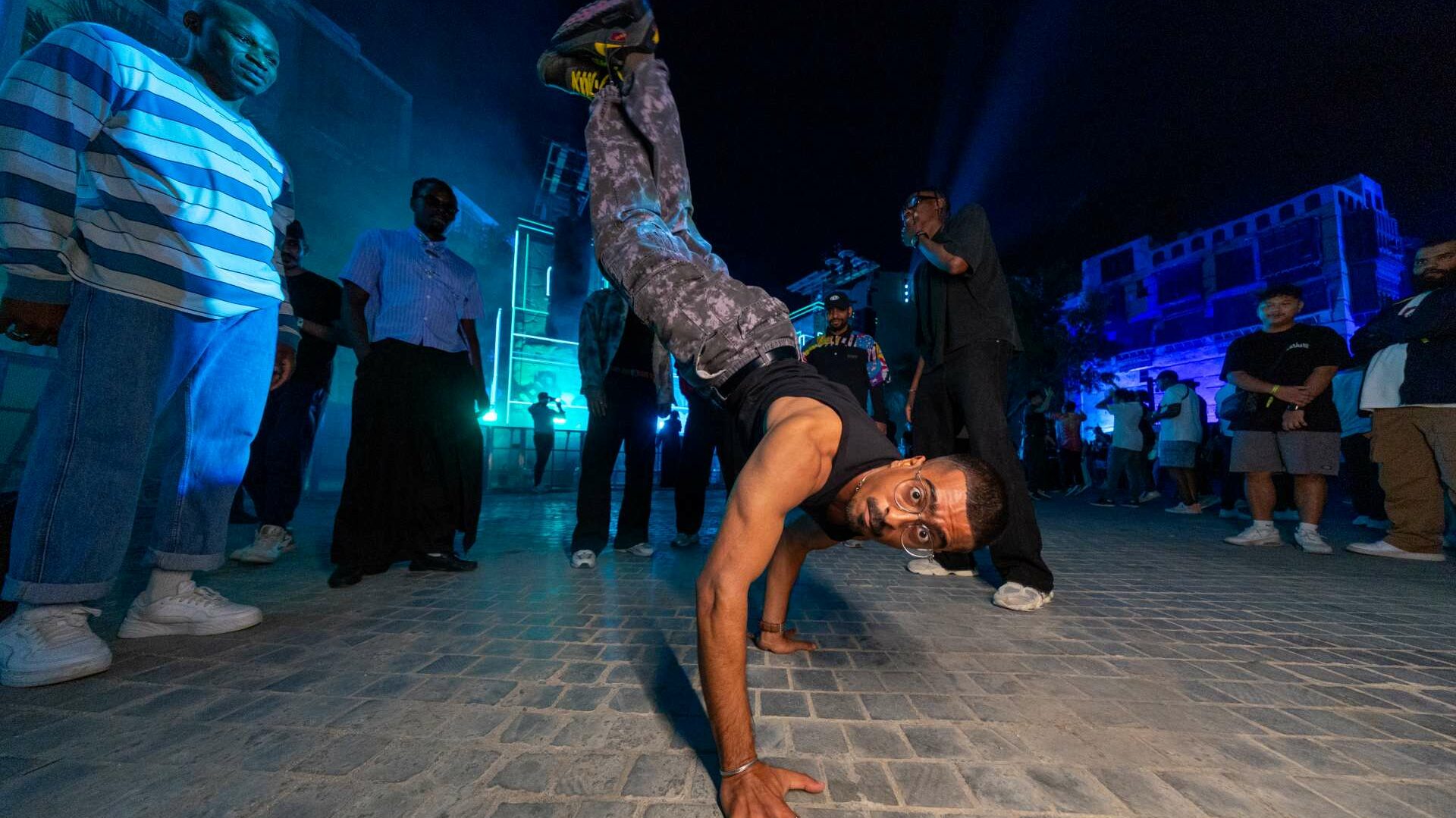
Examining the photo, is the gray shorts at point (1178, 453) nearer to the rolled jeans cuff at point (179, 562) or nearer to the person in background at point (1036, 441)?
the person in background at point (1036, 441)

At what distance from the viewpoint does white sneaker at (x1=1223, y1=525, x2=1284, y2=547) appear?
16.6 ft

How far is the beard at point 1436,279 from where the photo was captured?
4355mm

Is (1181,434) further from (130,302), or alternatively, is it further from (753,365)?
(130,302)

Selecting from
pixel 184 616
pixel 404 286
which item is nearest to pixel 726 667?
pixel 184 616

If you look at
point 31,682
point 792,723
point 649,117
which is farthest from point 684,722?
point 649,117

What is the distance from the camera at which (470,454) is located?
3590mm

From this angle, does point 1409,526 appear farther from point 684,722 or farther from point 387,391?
point 387,391

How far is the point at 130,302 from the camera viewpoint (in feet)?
6.40

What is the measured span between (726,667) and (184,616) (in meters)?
2.39

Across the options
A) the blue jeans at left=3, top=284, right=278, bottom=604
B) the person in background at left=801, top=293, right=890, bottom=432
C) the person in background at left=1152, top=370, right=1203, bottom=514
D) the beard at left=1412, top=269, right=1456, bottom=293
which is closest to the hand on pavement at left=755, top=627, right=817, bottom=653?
the blue jeans at left=3, top=284, right=278, bottom=604

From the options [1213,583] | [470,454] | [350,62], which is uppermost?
[350,62]

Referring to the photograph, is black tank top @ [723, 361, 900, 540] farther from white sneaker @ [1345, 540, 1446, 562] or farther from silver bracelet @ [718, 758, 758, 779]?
white sneaker @ [1345, 540, 1446, 562]

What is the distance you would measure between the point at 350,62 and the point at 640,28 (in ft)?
77.0

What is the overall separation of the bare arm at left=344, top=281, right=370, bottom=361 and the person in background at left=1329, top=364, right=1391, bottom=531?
9.62 m
